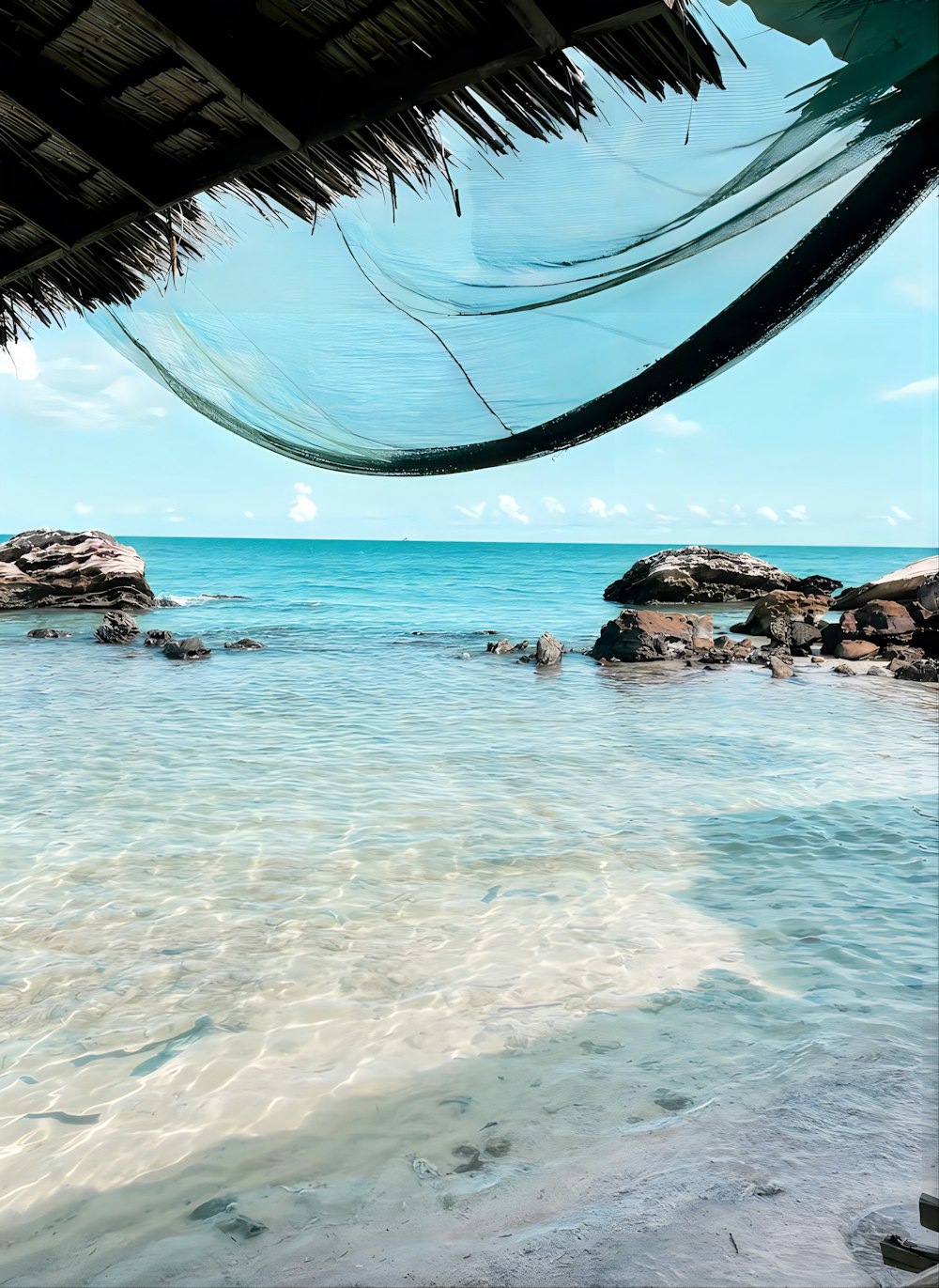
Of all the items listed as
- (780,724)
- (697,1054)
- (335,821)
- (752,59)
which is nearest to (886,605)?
(780,724)

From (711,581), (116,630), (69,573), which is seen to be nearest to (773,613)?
(711,581)

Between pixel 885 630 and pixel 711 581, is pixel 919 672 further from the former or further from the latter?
pixel 711 581

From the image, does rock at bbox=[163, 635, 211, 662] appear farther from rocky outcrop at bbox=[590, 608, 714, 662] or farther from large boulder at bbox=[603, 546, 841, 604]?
large boulder at bbox=[603, 546, 841, 604]

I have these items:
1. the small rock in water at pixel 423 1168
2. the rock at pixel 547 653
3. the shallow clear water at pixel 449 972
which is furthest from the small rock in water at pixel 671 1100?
the rock at pixel 547 653

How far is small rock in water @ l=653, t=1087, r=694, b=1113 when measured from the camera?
2.29 m

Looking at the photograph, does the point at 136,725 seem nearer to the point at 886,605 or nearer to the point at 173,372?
the point at 173,372

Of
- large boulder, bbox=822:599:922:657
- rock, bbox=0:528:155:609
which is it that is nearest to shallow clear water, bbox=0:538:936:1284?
large boulder, bbox=822:599:922:657

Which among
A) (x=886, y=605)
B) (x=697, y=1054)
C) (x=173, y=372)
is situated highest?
(x=173, y=372)

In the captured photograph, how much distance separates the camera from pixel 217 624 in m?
15.5

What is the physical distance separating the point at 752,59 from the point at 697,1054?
8.45ft

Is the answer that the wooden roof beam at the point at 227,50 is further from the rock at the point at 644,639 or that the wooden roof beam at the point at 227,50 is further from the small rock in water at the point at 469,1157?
the rock at the point at 644,639

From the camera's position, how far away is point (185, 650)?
35.0ft

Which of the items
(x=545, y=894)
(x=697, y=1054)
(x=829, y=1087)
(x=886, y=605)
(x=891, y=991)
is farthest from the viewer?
(x=886, y=605)

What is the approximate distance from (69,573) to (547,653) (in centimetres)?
1108
